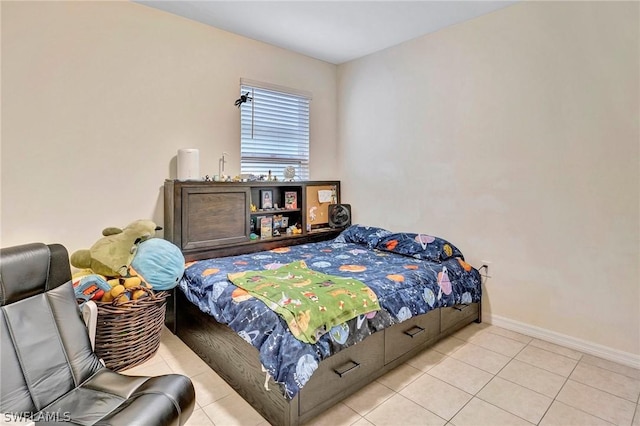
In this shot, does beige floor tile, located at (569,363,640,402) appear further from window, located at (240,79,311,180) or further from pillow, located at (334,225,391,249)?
window, located at (240,79,311,180)

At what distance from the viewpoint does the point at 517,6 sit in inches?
110

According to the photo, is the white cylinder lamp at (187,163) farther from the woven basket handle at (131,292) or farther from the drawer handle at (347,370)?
the drawer handle at (347,370)

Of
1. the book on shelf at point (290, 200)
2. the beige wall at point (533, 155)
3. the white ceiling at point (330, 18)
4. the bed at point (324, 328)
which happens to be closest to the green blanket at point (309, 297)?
the bed at point (324, 328)

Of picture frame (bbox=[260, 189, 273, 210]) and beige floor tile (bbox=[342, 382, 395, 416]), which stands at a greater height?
picture frame (bbox=[260, 189, 273, 210])

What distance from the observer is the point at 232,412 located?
74.4 inches

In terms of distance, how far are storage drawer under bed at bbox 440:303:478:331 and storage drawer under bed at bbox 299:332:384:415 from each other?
30.6 inches

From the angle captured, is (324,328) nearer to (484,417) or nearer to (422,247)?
(484,417)

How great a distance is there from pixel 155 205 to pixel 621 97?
371cm

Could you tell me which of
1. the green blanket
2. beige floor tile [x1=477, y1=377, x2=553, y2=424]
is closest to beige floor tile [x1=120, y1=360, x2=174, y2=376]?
the green blanket

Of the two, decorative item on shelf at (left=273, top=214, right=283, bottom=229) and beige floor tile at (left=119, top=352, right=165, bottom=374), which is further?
decorative item on shelf at (left=273, top=214, right=283, bottom=229)

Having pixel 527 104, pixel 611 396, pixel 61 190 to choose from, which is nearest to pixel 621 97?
pixel 527 104

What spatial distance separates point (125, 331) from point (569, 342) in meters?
3.27

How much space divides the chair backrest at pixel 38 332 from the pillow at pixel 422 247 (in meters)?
2.45

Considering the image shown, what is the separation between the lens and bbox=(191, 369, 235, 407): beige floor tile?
78.9 inches
